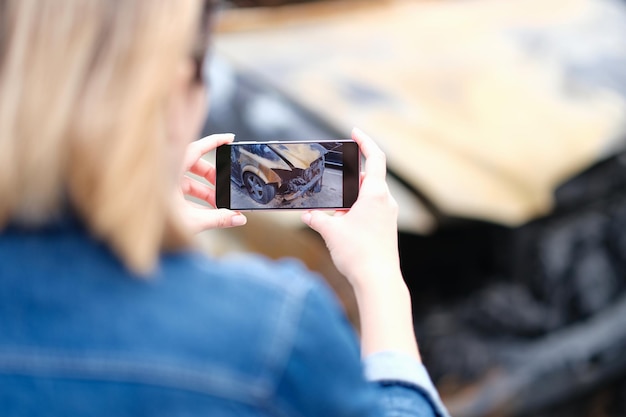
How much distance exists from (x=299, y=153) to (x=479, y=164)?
1374 mm

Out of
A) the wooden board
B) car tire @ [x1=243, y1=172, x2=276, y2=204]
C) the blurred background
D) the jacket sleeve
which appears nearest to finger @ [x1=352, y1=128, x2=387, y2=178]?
car tire @ [x1=243, y1=172, x2=276, y2=204]

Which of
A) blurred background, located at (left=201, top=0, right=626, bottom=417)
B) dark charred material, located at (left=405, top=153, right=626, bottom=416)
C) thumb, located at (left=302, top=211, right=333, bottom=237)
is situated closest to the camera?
thumb, located at (left=302, top=211, right=333, bottom=237)

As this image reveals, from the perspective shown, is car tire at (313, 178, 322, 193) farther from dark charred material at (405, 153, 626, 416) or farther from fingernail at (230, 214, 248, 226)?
dark charred material at (405, 153, 626, 416)

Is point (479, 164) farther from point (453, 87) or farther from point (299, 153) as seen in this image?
point (299, 153)

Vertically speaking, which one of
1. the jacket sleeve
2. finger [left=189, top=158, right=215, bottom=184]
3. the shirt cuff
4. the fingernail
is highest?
finger [left=189, top=158, right=215, bottom=184]

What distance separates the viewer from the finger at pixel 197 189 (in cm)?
98

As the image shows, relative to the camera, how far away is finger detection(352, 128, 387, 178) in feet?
2.91

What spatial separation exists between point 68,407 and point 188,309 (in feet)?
0.33

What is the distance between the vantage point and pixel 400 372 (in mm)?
753

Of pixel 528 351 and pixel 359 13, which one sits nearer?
pixel 528 351

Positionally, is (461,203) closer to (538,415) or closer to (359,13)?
(538,415)

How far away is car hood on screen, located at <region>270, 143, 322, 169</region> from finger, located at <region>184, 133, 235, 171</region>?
60mm

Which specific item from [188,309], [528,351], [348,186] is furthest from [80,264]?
[528,351]

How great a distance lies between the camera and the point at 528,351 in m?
2.43
